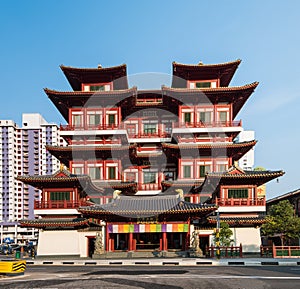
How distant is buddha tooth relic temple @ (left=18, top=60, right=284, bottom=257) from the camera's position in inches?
1426

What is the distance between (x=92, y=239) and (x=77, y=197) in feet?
14.8

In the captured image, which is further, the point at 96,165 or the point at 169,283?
the point at 96,165

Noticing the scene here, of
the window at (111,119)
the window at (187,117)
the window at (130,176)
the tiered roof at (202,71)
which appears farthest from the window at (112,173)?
the tiered roof at (202,71)

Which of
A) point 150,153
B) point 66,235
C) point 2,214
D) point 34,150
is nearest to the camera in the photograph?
point 66,235

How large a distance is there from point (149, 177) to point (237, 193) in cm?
1209

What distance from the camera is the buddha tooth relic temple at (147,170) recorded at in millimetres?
36219

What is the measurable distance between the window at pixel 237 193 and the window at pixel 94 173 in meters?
15.0

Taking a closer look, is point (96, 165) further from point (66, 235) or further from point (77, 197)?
point (66, 235)

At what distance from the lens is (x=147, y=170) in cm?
4747

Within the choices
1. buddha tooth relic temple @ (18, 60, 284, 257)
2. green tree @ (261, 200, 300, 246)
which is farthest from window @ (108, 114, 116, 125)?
green tree @ (261, 200, 300, 246)

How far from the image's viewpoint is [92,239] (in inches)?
1544

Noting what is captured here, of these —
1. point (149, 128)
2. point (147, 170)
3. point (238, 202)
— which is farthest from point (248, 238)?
point (149, 128)

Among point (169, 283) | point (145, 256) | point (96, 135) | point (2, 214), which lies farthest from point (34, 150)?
point (169, 283)

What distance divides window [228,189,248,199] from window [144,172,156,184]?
10.9 meters
